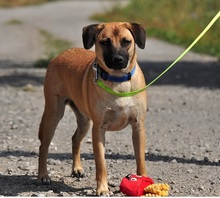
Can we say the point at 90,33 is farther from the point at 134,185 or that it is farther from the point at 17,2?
the point at 17,2

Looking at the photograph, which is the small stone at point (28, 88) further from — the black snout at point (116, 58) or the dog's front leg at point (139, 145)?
the black snout at point (116, 58)

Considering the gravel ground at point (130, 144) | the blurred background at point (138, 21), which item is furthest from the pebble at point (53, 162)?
the blurred background at point (138, 21)

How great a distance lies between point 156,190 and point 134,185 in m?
0.19

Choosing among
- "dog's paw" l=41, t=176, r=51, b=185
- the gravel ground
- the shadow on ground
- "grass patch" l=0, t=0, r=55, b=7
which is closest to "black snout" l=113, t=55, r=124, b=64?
the gravel ground

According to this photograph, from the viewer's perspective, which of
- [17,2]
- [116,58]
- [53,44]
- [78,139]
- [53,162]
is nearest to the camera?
[116,58]

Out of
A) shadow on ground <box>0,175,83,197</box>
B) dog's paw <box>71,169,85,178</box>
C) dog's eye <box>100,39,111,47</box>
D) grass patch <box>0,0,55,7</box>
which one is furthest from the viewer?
grass patch <box>0,0,55,7</box>

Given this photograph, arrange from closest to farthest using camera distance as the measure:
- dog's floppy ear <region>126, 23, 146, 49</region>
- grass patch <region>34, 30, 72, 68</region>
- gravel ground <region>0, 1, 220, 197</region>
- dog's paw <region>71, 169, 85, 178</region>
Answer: dog's floppy ear <region>126, 23, 146, 49</region> < gravel ground <region>0, 1, 220, 197</region> < dog's paw <region>71, 169, 85, 178</region> < grass patch <region>34, 30, 72, 68</region>

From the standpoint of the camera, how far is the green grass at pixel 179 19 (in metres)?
23.4

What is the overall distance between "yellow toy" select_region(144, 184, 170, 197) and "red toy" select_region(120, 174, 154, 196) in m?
0.04

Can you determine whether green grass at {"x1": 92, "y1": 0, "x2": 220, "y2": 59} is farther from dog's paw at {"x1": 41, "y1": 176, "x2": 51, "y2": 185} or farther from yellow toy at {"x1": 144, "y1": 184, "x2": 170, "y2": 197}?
yellow toy at {"x1": 144, "y1": 184, "x2": 170, "y2": 197}

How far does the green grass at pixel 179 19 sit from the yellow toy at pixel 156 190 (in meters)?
13.8

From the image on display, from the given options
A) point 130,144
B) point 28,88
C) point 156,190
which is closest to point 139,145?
point 156,190

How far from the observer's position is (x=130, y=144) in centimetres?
939

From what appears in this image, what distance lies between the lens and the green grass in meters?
23.4
